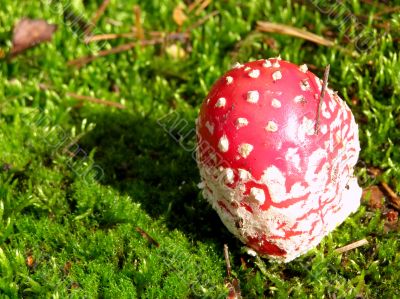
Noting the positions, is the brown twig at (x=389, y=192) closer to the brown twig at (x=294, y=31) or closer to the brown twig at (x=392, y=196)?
the brown twig at (x=392, y=196)

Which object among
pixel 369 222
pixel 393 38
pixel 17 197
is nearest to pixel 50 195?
pixel 17 197

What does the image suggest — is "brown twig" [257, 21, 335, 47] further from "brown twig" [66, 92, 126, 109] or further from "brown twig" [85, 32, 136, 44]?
"brown twig" [66, 92, 126, 109]

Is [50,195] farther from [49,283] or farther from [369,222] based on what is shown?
[369,222]

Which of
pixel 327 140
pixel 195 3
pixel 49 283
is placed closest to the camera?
pixel 327 140

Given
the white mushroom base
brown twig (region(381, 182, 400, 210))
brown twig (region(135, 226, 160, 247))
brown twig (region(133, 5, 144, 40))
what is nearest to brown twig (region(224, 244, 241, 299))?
the white mushroom base

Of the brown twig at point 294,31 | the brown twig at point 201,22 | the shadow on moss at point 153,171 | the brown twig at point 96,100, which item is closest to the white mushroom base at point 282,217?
the shadow on moss at point 153,171
